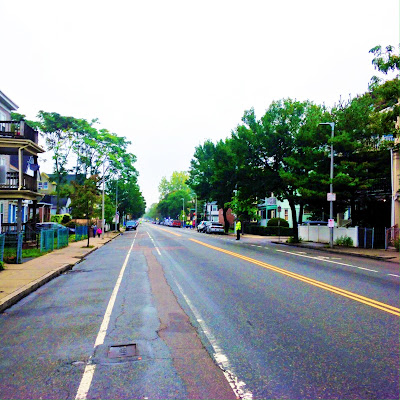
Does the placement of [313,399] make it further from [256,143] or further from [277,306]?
[256,143]

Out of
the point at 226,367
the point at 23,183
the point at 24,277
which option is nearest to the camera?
the point at 226,367

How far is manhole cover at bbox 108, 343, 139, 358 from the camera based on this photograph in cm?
508

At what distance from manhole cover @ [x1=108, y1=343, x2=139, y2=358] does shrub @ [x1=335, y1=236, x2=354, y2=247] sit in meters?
23.9

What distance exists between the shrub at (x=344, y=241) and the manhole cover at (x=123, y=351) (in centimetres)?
2391

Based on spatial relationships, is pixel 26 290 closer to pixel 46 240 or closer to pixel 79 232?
pixel 46 240

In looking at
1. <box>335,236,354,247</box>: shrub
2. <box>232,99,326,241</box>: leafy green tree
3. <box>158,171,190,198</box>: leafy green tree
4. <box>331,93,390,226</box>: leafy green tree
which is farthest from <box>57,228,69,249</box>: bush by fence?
<box>158,171,190,198</box>: leafy green tree

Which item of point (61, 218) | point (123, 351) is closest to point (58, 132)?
point (61, 218)

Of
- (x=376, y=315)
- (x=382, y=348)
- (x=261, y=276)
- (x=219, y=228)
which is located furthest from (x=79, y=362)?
(x=219, y=228)

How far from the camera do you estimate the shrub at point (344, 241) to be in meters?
26.7

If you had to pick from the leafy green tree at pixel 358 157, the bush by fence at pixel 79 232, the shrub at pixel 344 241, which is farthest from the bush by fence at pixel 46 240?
the shrub at pixel 344 241

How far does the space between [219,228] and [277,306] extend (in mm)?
45567

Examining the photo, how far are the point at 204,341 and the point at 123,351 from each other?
3.77 feet

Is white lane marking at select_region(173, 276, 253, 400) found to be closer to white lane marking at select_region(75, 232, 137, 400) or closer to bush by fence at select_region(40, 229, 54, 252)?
white lane marking at select_region(75, 232, 137, 400)

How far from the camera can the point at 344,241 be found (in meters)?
27.2
